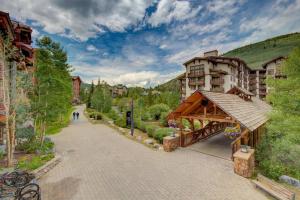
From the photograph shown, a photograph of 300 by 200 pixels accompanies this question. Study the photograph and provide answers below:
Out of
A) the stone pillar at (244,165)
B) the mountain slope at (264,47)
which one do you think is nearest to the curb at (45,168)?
the stone pillar at (244,165)

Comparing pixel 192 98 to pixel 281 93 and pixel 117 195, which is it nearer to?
pixel 281 93

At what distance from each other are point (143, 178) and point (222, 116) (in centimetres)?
677

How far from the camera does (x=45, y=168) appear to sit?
836 cm

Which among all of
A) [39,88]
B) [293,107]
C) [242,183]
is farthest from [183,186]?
[39,88]

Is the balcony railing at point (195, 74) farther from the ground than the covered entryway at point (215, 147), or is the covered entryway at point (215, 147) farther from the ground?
the balcony railing at point (195, 74)

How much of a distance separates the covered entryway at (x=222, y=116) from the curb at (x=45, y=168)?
7767mm

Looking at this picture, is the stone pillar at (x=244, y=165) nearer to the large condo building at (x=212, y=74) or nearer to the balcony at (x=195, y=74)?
the large condo building at (x=212, y=74)

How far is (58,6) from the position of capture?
12.0 metres

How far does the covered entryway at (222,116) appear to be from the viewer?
9430 millimetres

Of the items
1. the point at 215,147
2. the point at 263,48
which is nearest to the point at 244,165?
the point at 215,147

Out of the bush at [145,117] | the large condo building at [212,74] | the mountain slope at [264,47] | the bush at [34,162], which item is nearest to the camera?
the bush at [34,162]

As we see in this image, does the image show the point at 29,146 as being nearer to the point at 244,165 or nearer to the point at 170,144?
the point at 170,144

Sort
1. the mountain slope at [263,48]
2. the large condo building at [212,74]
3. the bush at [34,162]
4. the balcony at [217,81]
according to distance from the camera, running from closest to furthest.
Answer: the bush at [34,162] → the large condo building at [212,74] → the balcony at [217,81] → the mountain slope at [263,48]

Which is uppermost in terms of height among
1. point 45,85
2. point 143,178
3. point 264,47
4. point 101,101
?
point 264,47
